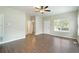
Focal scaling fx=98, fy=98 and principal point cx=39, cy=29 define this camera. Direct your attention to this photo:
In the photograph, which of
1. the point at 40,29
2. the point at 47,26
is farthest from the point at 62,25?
the point at 40,29

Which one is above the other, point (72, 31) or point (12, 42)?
point (72, 31)

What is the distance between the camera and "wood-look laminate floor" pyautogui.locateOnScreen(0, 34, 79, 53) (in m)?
2.07

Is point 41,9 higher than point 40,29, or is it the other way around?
point 41,9

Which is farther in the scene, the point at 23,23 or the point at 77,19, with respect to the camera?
the point at 23,23

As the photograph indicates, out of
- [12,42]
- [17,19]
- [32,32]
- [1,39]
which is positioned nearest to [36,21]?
[32,32]

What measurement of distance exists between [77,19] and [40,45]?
0.97 meters

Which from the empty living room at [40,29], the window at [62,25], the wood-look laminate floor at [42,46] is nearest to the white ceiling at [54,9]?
the empty living room at [40,29]

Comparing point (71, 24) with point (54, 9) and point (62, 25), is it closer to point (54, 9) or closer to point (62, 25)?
point (62, 25)

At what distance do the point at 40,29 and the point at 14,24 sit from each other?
0.60m

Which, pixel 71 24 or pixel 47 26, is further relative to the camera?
pixel 47 26

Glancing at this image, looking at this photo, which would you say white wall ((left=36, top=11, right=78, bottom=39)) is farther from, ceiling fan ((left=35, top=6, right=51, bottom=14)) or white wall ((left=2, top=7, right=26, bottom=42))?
white wall ((left=2, top=7, right=26, bottom=42))

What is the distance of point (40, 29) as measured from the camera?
231 centimetres

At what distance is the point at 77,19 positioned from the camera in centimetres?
210
